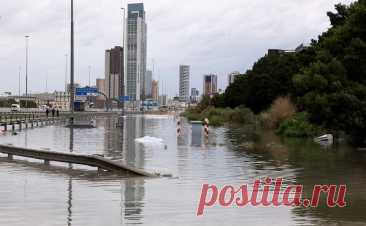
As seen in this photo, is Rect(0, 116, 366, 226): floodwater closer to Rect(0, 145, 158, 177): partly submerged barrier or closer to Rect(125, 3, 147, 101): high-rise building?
Rect(0, 145, 158, 177): partly submerged barrier

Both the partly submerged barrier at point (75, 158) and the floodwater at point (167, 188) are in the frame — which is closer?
the floodwater at point (167, 188)

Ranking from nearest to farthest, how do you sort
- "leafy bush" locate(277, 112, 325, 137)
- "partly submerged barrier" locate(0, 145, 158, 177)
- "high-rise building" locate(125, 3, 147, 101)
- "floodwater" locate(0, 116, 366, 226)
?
"floodwater" locate(0, 116, 366, 226), "partly submerged barrier" locate(0, 145, 158, 177), "leafy bush" locate(277, 112, 325, 137), "high-rise building" locate(125, 3, 147, 101)

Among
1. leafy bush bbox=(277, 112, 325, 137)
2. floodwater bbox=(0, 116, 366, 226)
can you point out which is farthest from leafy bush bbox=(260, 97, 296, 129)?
floodwater bbox=(0, 116, 366, 226)

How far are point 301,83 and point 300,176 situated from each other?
15.7 meters

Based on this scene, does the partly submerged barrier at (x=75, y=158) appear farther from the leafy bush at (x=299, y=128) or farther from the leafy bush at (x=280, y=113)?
the leafy bush at (x=280, y=113)

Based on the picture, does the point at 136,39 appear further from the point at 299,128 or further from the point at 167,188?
the point at 167,188

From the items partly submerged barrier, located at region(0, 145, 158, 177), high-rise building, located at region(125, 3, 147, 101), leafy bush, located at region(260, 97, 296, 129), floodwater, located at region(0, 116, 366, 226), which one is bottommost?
floodwater, located at region(0, 116, 366, 226)

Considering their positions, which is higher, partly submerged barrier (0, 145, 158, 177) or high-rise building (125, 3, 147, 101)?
high-rise building (125, 3, 147, 101)

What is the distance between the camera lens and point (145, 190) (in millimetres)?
14875

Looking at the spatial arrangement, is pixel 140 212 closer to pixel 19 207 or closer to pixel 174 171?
pixel 19 207

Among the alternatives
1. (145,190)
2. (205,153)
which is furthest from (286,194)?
(205,153)

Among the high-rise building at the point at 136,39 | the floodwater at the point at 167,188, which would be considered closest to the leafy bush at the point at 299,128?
the floodwater at the point at 167,188

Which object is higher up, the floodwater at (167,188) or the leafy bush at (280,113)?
the leafy bush at (280,113)

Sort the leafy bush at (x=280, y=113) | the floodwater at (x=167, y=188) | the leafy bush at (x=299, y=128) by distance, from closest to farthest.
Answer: the floodwater at (x=167, y=188) < the leafy bush at (x=299, y=128) < the leafy bush at (x=280, y=113)
